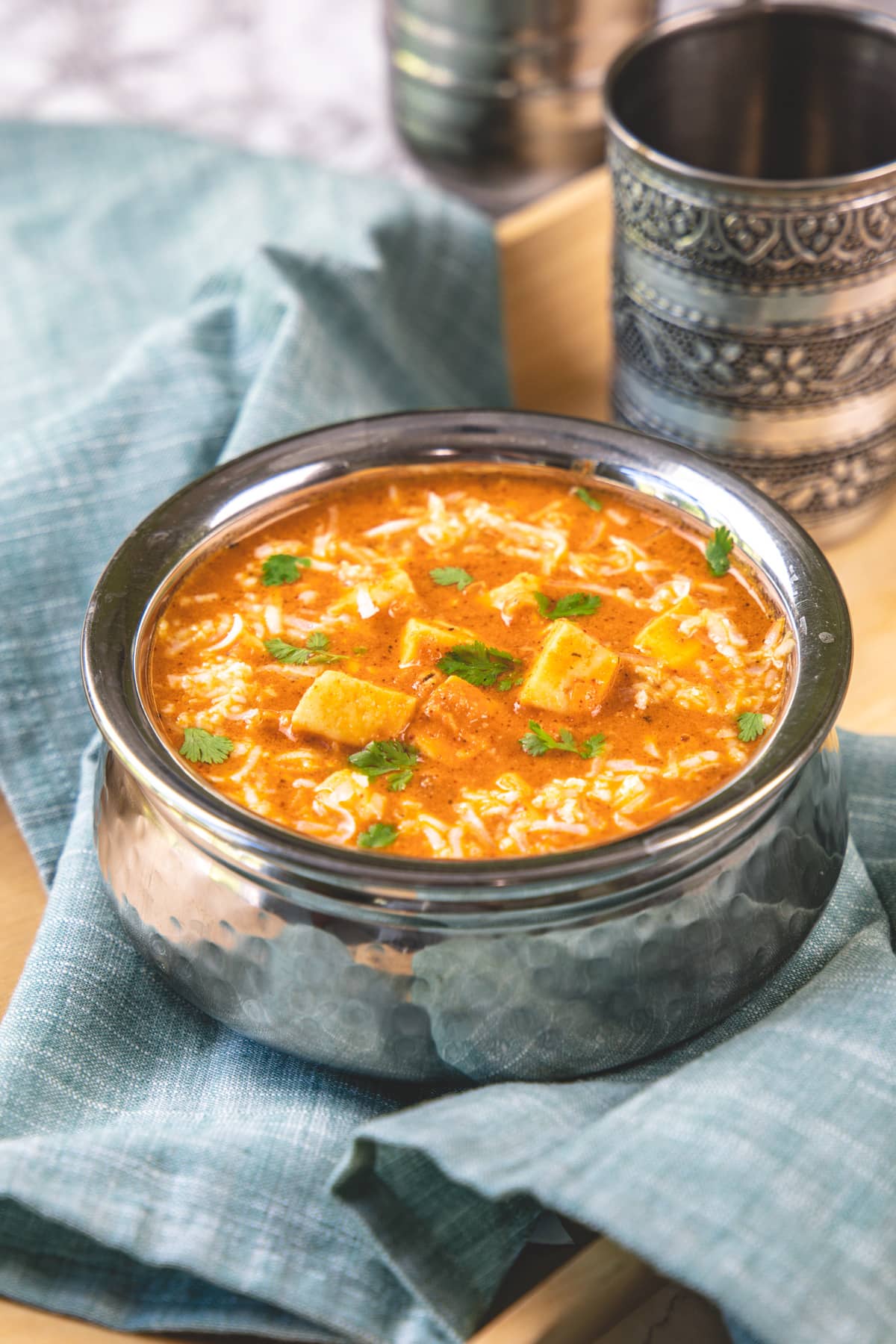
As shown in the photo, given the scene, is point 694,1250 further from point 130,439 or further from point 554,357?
point 554,357

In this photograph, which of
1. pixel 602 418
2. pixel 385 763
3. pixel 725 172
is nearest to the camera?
pixel 385 763

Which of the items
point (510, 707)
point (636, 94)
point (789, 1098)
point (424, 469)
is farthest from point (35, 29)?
point (789, 1098)

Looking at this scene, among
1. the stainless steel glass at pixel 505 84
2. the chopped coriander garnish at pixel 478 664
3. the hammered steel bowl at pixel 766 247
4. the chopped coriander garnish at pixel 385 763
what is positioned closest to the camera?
the chopped coriander garnish at pixel 385 763

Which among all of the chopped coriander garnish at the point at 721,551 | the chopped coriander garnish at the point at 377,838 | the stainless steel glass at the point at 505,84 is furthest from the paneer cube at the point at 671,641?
the stainless steel glass at the point at 505,84

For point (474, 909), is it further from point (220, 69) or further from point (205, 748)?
point (220, 69)

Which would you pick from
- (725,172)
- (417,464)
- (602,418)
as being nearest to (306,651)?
(417,464)

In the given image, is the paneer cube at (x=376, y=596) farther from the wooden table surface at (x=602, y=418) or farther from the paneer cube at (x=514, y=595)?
the wooden table surface at (x=602, y=418)

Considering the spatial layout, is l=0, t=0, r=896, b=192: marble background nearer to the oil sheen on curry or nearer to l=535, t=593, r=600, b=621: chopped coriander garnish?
the oil sheen on curry
